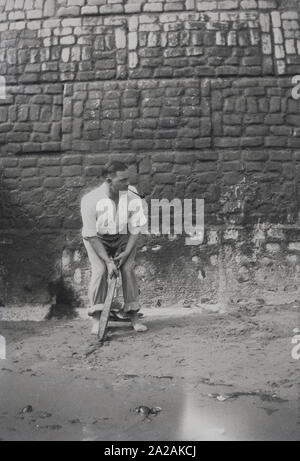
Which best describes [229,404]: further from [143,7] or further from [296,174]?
[143,7]

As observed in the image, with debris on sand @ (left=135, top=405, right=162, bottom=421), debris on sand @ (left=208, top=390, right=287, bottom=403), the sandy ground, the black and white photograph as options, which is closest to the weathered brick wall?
the black and white photograph

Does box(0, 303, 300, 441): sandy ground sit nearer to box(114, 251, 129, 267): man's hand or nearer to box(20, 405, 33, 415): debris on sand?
box(20, 405, 33, 415): debris on sand

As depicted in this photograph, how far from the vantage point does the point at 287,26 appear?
19.3 ft

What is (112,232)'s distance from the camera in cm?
488

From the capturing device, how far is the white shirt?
4793 mm

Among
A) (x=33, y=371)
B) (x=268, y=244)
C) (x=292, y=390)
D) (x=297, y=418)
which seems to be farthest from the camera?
(x=268, y=244)

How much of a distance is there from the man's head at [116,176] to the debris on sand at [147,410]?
7.46ft

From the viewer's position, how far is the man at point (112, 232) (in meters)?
4.77

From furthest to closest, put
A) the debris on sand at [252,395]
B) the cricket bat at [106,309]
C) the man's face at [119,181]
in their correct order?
1. the man's face at [119,181]
2. the cricket bat at [106,309]
3. the debris on sand at [252,395]

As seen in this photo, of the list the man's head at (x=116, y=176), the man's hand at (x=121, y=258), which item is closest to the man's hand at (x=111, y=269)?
the man's hand at (x=121, y=258)

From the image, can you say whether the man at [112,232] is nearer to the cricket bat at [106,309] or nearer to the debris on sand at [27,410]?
the cricket bat at [106,309]
